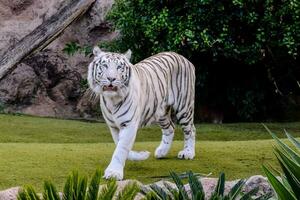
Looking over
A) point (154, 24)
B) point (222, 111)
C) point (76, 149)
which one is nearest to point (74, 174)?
point (76, 149)

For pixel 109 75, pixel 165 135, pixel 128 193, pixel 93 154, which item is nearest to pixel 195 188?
pixel 128 193

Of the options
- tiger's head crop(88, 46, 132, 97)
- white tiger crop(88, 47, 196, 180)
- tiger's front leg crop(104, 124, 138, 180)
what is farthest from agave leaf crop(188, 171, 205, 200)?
tiger's head crop(88, 46, 132, 97)

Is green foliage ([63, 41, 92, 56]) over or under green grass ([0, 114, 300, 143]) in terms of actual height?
over

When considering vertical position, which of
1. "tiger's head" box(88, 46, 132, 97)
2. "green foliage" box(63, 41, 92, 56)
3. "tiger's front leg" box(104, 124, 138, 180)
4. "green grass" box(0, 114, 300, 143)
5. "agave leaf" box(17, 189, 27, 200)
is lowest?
"green grass" box(0, 114, 300, 143)

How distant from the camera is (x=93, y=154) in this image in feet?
22.0

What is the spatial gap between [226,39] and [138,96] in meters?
4.36

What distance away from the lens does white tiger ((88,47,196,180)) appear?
5.44 meters

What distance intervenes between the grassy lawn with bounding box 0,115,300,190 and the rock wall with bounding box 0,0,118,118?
166 cm

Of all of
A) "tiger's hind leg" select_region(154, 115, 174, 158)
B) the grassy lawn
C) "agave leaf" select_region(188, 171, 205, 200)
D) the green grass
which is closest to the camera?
"agave leaf" select_region(188, 171, 205, 200)

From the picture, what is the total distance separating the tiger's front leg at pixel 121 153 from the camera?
5285 millimetres

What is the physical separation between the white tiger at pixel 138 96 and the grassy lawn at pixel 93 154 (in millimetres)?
256

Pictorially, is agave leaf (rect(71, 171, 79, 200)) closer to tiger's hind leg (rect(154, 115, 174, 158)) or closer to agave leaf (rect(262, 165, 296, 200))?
agave leaf (rect(262, 165, 296, 200))

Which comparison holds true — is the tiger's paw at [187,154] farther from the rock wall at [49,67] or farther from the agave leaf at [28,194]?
the agave leaf at [28,194]

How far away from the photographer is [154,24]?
9719 mm
